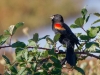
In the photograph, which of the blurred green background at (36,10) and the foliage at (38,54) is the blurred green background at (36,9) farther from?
the foliage at (38,54)

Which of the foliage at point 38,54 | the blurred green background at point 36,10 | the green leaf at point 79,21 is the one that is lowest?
the foliage at point 38,54

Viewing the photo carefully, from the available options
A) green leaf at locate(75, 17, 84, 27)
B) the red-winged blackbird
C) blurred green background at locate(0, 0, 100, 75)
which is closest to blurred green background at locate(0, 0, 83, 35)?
blurred green background at locate(0, 0, 100, 75)

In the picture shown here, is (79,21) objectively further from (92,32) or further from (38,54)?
(38,54)

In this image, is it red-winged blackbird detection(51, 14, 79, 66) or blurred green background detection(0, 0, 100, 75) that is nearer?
red-winged blackbird detection(51, 14, 79, 66)

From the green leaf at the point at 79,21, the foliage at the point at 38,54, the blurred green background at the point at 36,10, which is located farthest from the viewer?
the blurred green background at the point at 36,10

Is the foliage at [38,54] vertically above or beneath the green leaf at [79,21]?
beneath

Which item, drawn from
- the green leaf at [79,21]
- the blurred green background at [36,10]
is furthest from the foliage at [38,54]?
the blurred green background at [36,10]

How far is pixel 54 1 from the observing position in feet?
46.3

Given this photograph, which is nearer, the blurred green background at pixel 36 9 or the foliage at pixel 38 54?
the foliage at pixel 38 54

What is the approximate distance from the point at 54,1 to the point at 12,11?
1436mm

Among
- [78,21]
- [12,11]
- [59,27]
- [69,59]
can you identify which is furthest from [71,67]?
[12,11]

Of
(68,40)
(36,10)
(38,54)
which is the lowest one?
(38,54)

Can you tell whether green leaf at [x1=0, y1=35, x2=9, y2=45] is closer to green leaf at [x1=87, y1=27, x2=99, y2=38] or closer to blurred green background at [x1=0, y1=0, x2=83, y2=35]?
green leaf at [x1=87, y1=27, x2=99, y2=38]

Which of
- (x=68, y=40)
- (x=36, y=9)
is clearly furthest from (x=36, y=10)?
(x=68, y=40)
